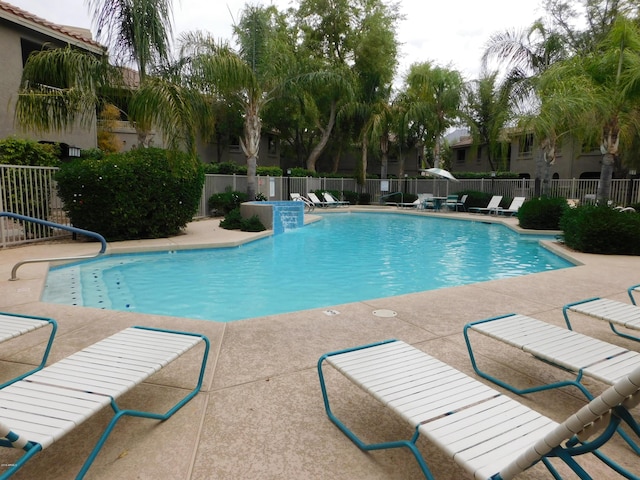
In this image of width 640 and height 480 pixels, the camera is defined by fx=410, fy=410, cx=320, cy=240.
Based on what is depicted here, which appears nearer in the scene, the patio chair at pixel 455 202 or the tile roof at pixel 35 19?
the tile roof at pixel 35 19

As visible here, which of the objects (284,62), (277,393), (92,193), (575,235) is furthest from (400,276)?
(284,62)

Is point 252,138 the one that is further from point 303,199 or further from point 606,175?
point 606,175

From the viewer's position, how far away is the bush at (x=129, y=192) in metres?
9.38

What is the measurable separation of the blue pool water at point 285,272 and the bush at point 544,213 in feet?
2.57

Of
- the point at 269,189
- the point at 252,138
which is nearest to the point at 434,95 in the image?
the point at 269,189

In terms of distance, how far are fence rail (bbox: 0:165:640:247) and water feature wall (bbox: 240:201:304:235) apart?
10.7ft

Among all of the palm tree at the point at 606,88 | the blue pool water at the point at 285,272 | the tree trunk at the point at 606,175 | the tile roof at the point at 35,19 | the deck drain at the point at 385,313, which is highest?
the tile roof at the point at 35,19

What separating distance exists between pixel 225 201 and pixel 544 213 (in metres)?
11.7

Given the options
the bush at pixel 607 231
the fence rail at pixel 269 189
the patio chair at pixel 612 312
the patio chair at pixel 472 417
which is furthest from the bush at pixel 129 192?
the bush at pixel 607 231

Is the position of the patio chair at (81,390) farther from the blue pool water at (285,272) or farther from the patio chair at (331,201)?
the patio chair at (331,201)

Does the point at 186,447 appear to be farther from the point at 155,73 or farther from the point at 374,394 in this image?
the point at 155,73

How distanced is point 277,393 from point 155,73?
1074 cm

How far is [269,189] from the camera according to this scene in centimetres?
2081

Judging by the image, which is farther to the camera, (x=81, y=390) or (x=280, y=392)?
(x=280, y=392)
